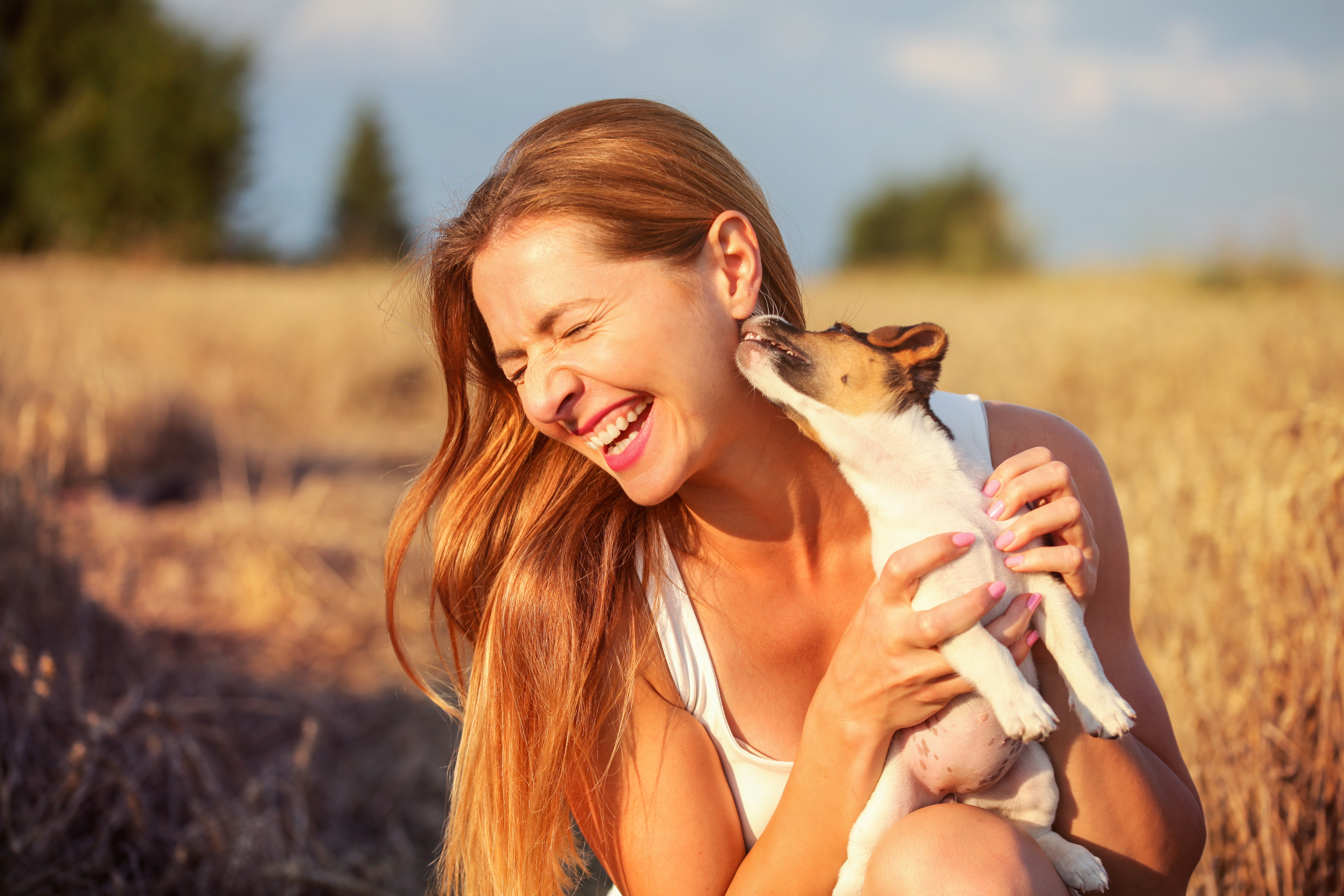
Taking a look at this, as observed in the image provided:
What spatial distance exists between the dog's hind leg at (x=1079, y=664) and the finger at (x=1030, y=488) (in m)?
0.13

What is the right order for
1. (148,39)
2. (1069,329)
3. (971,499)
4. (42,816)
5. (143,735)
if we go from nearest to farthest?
(971,499) < (42,816) < (143,735) < (1069,329) < (148,39)

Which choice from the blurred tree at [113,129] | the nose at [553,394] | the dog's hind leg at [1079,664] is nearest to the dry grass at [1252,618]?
the nose at [553,394]

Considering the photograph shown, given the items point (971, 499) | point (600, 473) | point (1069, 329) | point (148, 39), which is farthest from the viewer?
point (148, 39)

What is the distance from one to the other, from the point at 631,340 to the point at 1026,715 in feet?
2.87

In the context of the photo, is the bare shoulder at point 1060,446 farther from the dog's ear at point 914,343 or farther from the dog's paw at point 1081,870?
the dog's paw at point 1081,870

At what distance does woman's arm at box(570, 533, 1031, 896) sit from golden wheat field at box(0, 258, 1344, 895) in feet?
3.93

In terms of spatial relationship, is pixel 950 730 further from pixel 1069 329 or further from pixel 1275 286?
pixel 1275 286

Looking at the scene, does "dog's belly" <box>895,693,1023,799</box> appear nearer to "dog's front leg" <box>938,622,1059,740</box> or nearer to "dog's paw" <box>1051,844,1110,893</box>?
"dog's front leg" <box>938,622,1059,740</box>

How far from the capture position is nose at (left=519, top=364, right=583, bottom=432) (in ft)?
5.45

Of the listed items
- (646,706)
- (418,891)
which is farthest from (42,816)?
(646,706)

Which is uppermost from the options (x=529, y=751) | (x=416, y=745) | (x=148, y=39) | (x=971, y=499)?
(x=148, y=39)

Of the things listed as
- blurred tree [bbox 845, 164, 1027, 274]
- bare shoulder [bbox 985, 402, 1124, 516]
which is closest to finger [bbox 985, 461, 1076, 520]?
bare shoulder [bbox 985, 402, 1124, 516]

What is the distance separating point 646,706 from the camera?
1821 mm

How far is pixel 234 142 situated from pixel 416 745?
2438 cm
